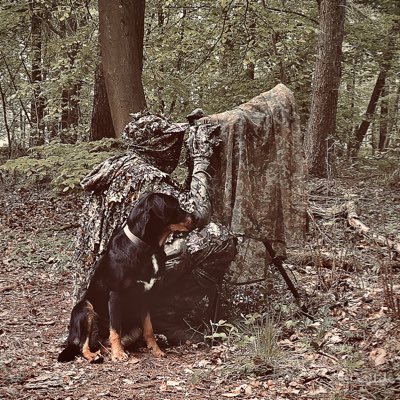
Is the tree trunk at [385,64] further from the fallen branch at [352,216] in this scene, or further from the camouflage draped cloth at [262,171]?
the camouflage draped cloth at [262,171]

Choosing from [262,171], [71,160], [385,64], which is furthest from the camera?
[385,64]

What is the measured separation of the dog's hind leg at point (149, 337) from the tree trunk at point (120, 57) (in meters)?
3.21

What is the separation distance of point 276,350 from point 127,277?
1416mm

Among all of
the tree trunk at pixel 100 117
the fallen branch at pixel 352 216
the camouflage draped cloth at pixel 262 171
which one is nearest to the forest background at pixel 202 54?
the tree trunk at pixel 100 117

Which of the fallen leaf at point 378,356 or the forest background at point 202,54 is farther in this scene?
the forest background at point 202,54

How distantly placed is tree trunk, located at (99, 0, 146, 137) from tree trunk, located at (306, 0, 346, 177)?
4.55 metres

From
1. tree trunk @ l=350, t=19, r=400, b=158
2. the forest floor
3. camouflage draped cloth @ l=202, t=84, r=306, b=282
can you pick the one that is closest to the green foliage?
the forest floor

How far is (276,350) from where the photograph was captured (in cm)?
458

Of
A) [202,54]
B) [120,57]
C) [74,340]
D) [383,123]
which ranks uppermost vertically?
[202,54]

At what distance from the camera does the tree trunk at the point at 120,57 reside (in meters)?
7.31

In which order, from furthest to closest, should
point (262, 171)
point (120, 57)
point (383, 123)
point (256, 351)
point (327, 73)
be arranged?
point (383, 123)
point (327, 73)
point (120, 57)
point (262, 171)
point (256, 351)

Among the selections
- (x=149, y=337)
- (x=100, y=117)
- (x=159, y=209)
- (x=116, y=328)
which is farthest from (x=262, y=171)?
(x=100, y=117)

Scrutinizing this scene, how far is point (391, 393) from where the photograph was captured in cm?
370

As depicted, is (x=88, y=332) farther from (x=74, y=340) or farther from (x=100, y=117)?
(x=100, y=117)
